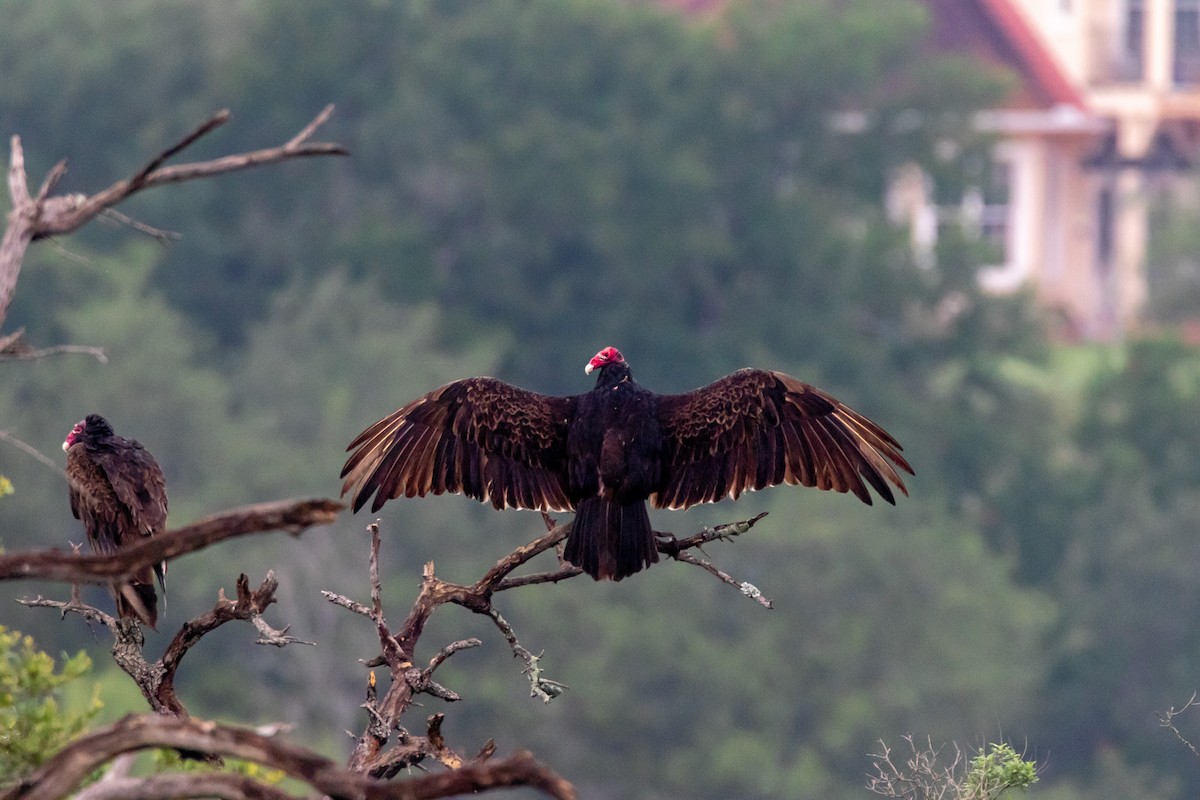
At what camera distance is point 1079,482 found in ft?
86.2

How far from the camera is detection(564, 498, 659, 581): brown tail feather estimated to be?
4875mm

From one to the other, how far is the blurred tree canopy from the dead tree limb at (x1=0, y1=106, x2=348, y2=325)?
18761mm

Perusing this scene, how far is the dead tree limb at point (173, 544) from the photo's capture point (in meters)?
3.14

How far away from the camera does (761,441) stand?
17.7ft

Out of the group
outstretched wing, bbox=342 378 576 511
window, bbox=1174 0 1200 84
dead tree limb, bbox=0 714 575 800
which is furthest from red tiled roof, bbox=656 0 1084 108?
dead tree limb, bbox=0 714 575 800

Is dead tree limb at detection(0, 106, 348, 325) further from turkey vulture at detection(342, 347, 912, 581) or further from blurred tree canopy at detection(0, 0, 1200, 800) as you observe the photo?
blurred tree canopy at detection(0, 0, 1200, 800)

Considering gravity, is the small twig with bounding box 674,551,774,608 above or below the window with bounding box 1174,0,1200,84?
below

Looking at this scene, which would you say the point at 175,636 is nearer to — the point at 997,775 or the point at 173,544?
the point at 173,544

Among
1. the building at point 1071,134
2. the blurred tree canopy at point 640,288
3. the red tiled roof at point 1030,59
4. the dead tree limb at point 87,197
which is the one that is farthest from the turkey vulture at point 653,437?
the red tiled roof at point 1030,59

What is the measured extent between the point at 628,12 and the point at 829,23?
8.22 ft

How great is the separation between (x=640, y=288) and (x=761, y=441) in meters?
21.7

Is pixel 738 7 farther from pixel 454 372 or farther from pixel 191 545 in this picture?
pixel 191 545

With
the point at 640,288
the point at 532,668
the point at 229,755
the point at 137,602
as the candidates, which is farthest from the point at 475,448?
the point at 640,288

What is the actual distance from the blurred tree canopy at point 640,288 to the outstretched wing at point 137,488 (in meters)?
17.1
